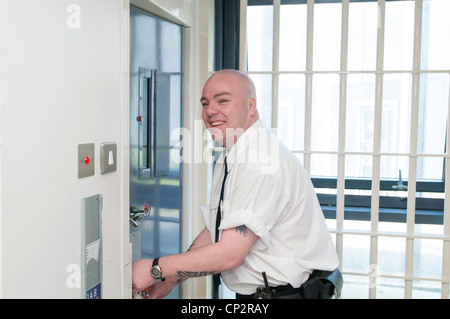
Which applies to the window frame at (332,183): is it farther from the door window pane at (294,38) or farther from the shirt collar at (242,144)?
the shirt collar at (242,144)

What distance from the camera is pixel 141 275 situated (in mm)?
1856

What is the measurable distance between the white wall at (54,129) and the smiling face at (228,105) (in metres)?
0.45

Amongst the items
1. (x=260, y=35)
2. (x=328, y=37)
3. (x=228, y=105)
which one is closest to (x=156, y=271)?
(x=228, y=105)

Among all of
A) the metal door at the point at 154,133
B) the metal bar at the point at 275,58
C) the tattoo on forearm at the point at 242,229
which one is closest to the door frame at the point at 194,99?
the metal door at the point at 154,133

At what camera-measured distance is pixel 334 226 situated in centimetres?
277

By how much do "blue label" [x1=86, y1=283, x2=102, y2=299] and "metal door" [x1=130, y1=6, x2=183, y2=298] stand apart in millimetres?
419

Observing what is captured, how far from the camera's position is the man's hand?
6.07ft

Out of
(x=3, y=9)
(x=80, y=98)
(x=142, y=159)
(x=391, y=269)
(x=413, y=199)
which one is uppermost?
(x=3, y=9)

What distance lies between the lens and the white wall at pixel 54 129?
3.75 ft

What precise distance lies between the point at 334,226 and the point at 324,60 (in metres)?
0.97

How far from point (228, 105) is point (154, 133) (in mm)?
427

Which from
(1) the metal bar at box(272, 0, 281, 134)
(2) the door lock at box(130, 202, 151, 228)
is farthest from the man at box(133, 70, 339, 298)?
(1) the metal bar at box(272, 0, 281, 134)
